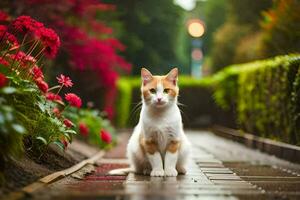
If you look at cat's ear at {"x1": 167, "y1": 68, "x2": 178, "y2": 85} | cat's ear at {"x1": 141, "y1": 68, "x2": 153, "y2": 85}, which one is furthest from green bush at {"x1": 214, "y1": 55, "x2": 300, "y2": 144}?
cat's ear at {"x1": 141, "y1": 68, "x2": 153, "y2": 85}

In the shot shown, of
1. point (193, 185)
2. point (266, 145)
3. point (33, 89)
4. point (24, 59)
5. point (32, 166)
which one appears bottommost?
point (266, 145)

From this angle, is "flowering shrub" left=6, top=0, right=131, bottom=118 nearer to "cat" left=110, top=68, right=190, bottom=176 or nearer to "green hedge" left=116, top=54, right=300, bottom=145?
"green hedge" left=116, top=54, right=300, bottom=145

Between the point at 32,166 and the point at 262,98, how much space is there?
9.25 m

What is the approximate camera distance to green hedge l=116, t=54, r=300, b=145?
→ 12.6m

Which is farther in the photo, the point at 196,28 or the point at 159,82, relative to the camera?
the point at 196,28

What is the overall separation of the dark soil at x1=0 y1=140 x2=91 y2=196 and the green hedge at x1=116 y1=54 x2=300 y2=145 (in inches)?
179

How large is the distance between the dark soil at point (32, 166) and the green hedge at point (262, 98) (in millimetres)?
4539

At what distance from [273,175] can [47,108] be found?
3355 millimetres

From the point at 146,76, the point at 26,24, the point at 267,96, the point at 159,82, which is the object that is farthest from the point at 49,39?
the point at 267,96

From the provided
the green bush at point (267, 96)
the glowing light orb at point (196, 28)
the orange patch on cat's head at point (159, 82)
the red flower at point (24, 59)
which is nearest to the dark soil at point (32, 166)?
the red flower at point (24, 59)

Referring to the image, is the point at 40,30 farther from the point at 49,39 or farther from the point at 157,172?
the point at 157,172

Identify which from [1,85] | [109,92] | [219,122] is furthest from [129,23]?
[1,85]

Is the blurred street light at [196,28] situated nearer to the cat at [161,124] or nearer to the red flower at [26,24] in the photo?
the cat at [161,124]

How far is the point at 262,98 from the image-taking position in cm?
1606
